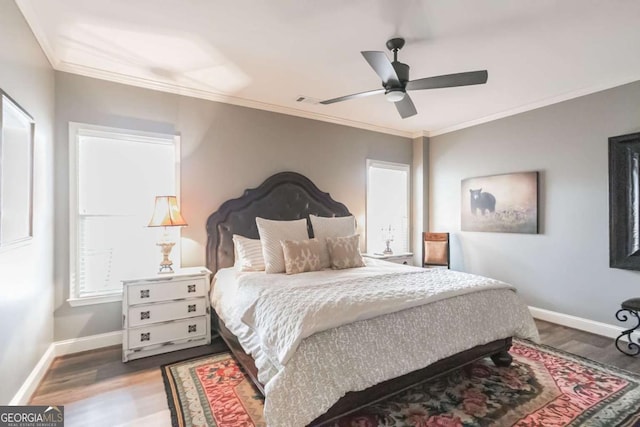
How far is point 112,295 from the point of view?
316 cm

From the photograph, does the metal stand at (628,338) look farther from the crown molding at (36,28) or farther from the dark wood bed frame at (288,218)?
the crown molding at (36,28)

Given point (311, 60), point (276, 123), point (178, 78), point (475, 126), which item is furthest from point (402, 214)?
point (178, 78)

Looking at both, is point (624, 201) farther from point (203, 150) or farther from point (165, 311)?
point (165, 311)

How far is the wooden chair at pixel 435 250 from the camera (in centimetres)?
484

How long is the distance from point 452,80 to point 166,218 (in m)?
2.87

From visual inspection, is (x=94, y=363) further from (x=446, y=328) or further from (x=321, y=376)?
(x=446, y=328)

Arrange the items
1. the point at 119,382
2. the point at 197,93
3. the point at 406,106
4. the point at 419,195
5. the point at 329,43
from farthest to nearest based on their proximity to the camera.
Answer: the point at 419,195 < the point at 197,93 < the point at 406,106 < the point at 329,43 < the point at 119,382

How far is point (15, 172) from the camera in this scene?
2.02m

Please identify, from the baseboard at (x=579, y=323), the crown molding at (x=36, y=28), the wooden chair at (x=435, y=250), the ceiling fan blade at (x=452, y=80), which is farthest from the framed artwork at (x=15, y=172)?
the baseboard at (x=579, y=323)

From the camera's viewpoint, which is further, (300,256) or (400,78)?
(300,256)

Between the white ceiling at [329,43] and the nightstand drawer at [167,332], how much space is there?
8.17ft

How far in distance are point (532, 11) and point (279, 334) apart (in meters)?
2.80

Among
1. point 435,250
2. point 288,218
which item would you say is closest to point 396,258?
point 435,250

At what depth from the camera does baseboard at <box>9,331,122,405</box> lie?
2227mm
